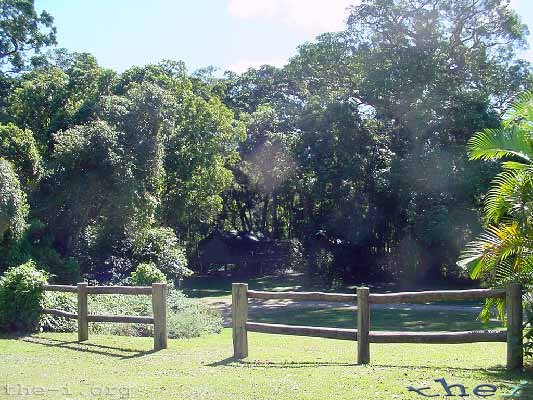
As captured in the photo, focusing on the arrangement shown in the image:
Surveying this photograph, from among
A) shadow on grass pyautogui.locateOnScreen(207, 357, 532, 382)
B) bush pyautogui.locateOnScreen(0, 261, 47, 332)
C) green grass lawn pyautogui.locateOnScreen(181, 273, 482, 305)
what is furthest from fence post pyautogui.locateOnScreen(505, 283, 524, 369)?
green grass lawn pyautogui.locateOnScreen(181, 273, 482, 305)

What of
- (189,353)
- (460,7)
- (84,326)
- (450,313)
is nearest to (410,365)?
(189,353)

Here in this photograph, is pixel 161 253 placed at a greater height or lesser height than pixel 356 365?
greater

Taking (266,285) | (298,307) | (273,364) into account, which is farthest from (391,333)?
(266,285)

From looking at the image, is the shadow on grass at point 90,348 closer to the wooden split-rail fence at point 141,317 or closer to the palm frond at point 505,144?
the wooden split-rail fence at point 141,317

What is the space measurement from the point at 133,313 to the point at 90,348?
12.9 ft

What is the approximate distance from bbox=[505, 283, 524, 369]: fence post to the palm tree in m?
0.53

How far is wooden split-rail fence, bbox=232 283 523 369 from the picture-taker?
8711 mm

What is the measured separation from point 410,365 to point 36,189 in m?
17.9

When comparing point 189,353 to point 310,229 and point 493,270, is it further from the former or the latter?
point 310,229

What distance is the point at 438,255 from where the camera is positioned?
108 ft

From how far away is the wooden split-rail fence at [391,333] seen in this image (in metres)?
8.71

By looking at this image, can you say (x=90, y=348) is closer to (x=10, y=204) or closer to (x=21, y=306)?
(x=21, y=306)

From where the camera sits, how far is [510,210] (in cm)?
953

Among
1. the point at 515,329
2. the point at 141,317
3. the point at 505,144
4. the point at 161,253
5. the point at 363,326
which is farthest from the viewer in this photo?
the point at 161,253
